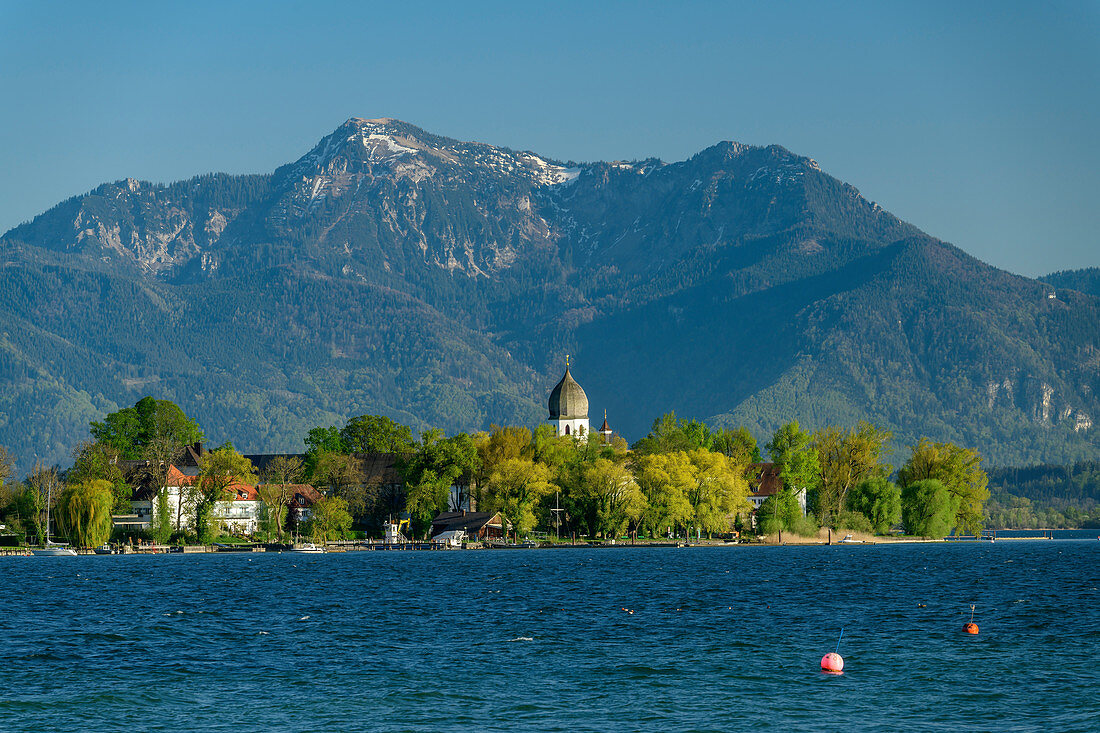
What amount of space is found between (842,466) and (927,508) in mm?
12206

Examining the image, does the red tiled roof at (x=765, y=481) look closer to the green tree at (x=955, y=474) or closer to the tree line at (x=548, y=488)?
the tree line at (x=548, y=488)

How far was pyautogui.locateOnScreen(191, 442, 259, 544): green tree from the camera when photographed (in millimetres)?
164500

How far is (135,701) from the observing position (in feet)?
162

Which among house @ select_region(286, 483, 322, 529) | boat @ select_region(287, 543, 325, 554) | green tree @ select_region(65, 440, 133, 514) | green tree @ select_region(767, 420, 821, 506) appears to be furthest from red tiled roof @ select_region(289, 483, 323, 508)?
green tree @ select_region(767, 420, 821, 506)

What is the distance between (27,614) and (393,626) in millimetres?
23915

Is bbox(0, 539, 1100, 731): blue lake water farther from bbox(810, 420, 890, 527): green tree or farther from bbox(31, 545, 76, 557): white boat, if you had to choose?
bbox(810, 420, 890, 527): green tree

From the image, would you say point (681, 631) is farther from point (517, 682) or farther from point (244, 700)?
point (244, 700)

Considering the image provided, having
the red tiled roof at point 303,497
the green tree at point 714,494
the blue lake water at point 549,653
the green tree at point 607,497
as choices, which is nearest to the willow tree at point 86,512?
the red tiled roof at point 303,497

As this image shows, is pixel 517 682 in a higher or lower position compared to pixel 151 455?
lower

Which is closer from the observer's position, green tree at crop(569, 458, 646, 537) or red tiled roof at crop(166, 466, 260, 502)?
green tree at crop(569, 458, 646, 537)

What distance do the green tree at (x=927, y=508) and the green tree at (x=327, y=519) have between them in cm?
7214

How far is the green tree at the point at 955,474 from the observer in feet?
611

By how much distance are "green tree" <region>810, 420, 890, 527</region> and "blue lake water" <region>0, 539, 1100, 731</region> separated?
2803 inches

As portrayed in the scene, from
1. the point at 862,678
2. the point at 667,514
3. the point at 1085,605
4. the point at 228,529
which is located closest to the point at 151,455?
the point at 228,529
